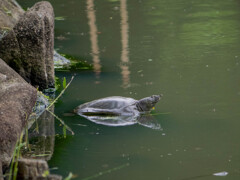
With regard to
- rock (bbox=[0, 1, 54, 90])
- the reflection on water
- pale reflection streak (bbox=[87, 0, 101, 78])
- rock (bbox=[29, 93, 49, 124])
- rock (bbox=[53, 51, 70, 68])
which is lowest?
pale reflection streak (bbox=[87, 0, 101, 78])

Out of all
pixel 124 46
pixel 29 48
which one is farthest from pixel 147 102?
pixel 124 46

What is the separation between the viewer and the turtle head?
6289 millimetres

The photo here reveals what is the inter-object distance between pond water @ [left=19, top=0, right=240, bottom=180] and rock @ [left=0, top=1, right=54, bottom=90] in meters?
0.46

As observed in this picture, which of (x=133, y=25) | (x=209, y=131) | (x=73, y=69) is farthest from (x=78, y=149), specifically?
(x=133, y=25)

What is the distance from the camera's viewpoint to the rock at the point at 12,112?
162 inches

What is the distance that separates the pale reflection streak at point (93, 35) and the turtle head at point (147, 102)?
1.75 m

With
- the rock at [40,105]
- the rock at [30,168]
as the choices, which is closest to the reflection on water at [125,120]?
the rock at [40,105]

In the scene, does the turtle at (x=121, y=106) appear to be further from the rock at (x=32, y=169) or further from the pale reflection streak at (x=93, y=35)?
the rock at (x=32, y=169)

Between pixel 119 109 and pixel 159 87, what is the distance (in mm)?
1077

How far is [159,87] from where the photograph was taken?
719 centimetres

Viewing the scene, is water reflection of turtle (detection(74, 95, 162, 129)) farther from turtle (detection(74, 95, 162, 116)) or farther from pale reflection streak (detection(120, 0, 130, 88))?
pale reflection streak (detection(120, 0, 130, 88))

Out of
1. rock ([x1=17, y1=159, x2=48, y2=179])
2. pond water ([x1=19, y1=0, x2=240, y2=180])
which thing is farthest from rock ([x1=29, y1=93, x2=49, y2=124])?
rock ([x1=17, y1=159, x2=48, y2=179])

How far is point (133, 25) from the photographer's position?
1138 cm

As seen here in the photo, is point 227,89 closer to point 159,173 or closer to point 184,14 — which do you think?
point 159,173
